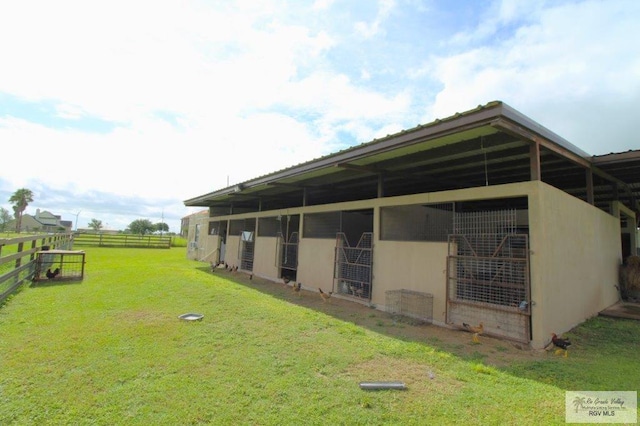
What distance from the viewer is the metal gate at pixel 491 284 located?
4742 millimetres

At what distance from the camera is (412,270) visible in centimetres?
649

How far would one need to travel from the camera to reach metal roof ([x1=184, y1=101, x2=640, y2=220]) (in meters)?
4.76

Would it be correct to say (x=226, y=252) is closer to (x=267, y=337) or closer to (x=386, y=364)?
(x=267, y=337)

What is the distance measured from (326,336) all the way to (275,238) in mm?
7125

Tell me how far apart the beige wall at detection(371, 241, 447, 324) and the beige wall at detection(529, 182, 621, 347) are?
1.53 meters

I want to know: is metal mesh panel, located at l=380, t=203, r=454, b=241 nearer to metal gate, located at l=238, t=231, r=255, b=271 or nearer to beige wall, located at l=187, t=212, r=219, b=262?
metal gate, located at l=238, t=231, r=255, b=271

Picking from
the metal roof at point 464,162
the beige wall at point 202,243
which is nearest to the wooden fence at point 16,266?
the metal roof at point 464,162

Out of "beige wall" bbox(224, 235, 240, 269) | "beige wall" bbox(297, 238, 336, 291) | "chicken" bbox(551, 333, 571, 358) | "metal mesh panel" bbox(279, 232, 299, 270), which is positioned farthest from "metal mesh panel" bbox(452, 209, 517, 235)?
"beige wall" bbox(224, 235, 240, 269)

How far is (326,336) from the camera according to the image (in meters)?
4.72

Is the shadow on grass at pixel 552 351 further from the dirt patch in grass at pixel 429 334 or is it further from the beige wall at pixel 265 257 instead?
the beige wall at pixel 265 257

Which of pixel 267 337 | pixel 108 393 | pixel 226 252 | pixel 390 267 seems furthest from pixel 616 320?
pixel 226 252

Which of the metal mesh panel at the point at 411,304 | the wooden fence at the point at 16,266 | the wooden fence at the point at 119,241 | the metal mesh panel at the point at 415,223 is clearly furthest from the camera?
the wooden fence at the point at 119,241

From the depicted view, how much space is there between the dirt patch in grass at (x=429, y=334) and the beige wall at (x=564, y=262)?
0.47 meters

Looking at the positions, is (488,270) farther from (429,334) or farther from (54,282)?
(54,282)
